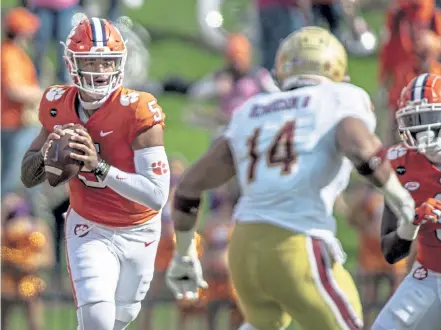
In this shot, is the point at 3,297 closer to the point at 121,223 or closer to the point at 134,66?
the point at 134,66

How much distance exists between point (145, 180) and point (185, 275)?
0.52 meters

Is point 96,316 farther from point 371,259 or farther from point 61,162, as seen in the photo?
point 371,259

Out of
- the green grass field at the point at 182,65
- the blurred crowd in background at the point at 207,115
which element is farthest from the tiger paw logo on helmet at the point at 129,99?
the green grass field at the point at 182,65

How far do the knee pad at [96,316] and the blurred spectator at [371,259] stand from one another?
153 inches

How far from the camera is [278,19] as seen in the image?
10266 mm

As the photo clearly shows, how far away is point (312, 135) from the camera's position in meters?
5.16

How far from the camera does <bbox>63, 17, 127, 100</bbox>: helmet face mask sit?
603cm

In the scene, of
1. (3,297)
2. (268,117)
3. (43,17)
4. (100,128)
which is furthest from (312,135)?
(43,17)

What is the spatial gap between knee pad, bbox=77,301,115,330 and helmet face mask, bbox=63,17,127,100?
3.42 feet

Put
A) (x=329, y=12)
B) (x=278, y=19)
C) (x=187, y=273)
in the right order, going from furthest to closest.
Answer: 1. (x=329, y=12)
2. (x=278, y=19)
3. (x=187, y=273)

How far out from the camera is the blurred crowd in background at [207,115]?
9.45 m

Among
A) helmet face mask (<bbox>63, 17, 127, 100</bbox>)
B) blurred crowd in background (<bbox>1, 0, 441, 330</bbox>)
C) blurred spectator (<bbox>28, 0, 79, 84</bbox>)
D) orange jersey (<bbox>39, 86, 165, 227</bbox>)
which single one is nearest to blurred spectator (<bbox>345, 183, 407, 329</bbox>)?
blurred crowd in background (<bbox>1, 0, 441, 330</bbox>)

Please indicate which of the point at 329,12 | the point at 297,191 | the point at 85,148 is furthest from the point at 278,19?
the point at 297,191

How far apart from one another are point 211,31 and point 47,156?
24.0 ft
